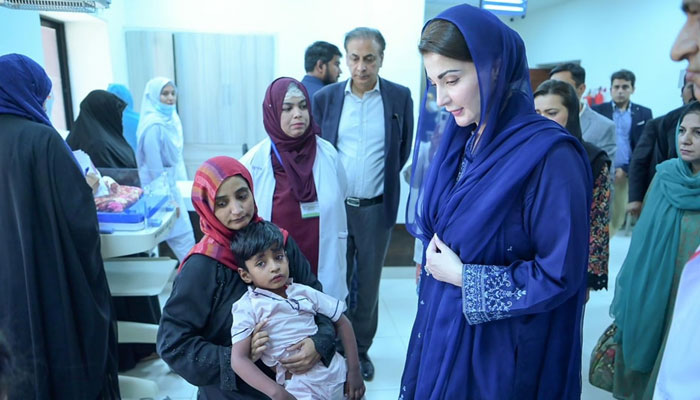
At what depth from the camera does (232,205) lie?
1310 millimetres

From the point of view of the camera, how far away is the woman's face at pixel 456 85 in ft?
3.23

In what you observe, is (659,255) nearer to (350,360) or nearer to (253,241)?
(350,360)

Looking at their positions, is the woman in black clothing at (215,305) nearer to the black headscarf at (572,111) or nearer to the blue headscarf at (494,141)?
the blue headscarf at (494,141)

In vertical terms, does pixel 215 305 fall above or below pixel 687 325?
below

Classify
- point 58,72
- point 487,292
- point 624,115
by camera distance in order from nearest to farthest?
point 487,292 < point 58,72 < point 624,115

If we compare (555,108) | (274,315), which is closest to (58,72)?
(274,315)

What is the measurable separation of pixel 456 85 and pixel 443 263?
1.36 ft

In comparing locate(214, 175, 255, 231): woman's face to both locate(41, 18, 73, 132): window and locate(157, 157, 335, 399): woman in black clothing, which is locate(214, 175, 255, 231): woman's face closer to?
locate(157, 157, 335, 399): woman in black clothing

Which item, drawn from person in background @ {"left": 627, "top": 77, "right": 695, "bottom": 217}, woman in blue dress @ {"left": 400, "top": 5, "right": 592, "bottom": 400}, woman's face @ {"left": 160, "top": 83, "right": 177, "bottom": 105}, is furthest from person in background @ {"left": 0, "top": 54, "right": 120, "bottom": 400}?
person in background @ {"left": 627, "top": 77, "right": 695, "bottom": 217}

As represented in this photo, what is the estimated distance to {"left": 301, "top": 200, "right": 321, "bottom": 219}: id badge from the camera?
1.84 m

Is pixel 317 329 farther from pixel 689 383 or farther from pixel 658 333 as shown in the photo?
pixel 658 333

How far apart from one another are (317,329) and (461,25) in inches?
35.5

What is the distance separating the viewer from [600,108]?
4539mm

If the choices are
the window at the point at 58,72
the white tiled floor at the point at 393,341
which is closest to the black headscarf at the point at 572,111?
the white tiled floor at the point at 393,341
